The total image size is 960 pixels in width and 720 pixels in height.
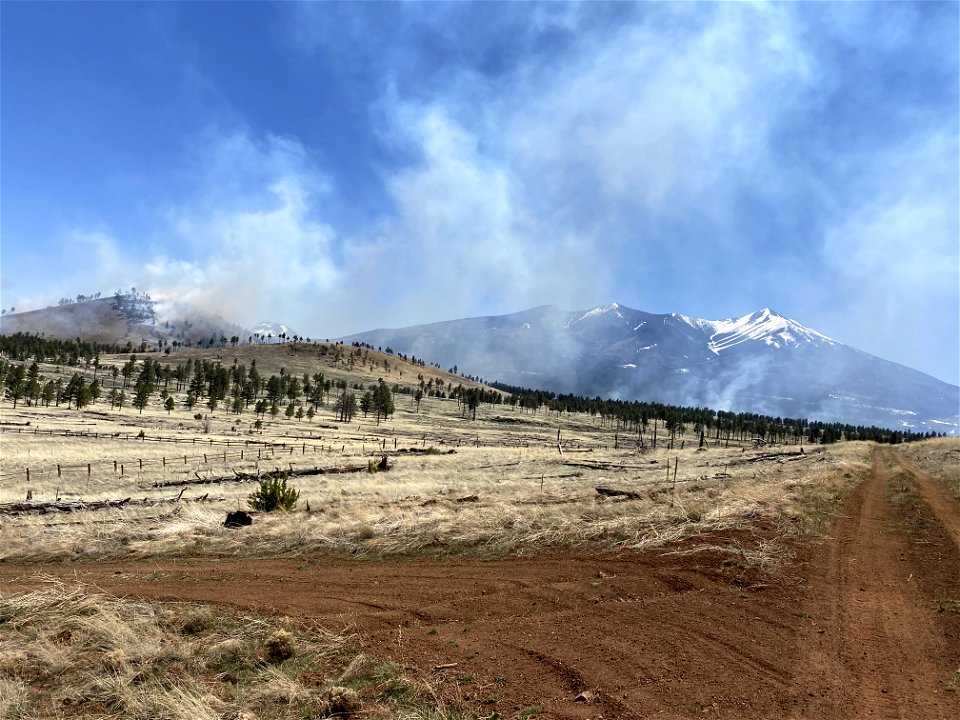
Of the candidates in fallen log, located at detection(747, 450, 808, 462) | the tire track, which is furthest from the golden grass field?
fallen log, located at detection(747, 450, 808, 462)

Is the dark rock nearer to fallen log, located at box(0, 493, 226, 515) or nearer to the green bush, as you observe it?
the green bush

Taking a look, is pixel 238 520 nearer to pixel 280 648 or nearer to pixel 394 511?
pixel 394 511

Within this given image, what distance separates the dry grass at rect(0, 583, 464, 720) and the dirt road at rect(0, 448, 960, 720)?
2.19ft

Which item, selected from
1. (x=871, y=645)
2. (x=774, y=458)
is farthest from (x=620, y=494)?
(x=774, y=458)

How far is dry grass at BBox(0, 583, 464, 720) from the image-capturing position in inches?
246

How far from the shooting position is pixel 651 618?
8.41m

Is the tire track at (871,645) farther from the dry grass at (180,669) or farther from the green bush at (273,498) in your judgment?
the green bush at (273,498)

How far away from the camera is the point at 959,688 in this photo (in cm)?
627

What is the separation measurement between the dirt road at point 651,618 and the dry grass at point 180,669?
26.3 inches

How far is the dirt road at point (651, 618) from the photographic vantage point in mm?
6254

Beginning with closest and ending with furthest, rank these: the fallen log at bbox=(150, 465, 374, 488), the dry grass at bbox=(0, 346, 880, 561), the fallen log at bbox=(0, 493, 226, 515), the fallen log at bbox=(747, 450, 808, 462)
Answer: the dry grass at bbox=(0, 346, 880, 561) < the fallen log at bbox=(0, 493, 226, 515) < the fallen log at bbox=(150, 465, 374, 488) < the fallen log at bbox=(747, 450, 808, 462)

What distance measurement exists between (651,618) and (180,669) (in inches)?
287

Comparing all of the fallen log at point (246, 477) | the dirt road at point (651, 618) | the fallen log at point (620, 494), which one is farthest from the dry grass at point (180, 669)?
the fallen log at point (246, 477)

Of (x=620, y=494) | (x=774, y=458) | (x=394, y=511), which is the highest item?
(x=620, y=494)
